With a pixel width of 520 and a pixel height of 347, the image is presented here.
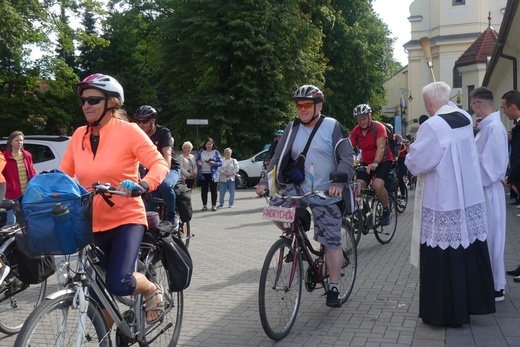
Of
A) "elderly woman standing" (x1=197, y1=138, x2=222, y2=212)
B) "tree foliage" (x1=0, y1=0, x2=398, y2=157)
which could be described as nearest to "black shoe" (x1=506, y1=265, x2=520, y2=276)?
"elderly woman standing" (x1=197, y1=138, x2=222, y2=212)

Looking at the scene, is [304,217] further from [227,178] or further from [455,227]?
[227,178]

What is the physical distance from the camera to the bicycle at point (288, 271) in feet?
17.1

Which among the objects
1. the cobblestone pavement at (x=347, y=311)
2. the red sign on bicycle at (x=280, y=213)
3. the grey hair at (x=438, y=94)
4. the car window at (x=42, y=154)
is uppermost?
the grey hair at (x=438, y=94)

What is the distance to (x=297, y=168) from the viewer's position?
19.2 ft

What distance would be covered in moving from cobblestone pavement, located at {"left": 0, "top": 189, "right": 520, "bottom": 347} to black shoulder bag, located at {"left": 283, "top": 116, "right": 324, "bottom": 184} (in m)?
1.25

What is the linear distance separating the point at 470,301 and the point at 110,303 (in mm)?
3127

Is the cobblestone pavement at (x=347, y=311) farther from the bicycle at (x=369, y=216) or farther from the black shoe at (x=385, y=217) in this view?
the black shoe at (x=385, y=217)

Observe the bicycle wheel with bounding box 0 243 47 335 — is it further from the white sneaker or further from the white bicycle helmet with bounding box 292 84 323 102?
the white bicycle helmet with bounding box 292 84 323 102

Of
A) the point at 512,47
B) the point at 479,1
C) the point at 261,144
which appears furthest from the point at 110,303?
the point at 479,1

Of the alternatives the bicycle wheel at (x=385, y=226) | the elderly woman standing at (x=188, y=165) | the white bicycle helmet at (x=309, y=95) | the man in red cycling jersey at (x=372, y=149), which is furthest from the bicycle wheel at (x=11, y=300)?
the elderly woman standing at (x=188, y=165)

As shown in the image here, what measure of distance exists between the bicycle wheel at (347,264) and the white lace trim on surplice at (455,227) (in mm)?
958

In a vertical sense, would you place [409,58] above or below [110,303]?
above

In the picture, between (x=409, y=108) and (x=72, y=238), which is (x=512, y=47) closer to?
(x=72, y=238)

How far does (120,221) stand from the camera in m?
4.11
